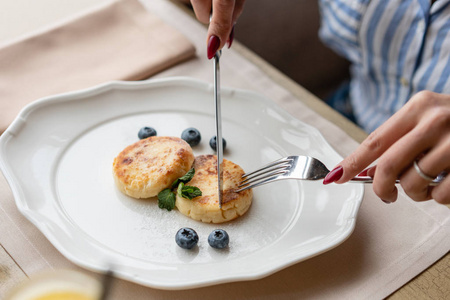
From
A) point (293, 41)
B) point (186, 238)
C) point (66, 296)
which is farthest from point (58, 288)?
point (293, 41)

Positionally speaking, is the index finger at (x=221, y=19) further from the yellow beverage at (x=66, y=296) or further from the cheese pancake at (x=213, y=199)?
the yellow beverage at (x=66, y=296)

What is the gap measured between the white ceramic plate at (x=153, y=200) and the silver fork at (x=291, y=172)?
0.07 metres

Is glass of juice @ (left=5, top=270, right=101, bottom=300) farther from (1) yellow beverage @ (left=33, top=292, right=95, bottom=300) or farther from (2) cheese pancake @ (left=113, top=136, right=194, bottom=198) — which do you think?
(2) cheese pancake @ (left=113, top=136, right=194, bottom=198)

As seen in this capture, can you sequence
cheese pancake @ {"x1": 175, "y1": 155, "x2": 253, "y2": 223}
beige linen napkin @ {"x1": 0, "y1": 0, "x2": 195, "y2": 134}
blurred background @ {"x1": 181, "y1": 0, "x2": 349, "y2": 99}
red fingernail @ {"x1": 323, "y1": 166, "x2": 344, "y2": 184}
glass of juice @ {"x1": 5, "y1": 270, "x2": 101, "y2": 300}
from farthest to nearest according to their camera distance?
blurred background @ {"x1": 181, "y1": 0, "x2": 349, "y2": 99} < beige linen napkin @ {"x1": 0, "y1": 0, "x2": 195, "y2": 134} < cheese pancake @ {"x1": 175, "y1": 155, "x2": 253, "y2": 223} < red fingernail @ {"x1": 323, "y1": 166, "x2": 344, "y2": 184} < glass of juice @ {"x1": 5, "y1": 270, "x2": 101, "y2": 300}

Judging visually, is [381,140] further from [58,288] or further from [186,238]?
[58,288]

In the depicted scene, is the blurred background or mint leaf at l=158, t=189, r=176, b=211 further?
the blurred background

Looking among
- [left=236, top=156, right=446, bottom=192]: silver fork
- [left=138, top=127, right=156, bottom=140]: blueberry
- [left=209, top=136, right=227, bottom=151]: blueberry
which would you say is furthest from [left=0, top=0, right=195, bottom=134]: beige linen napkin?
[left=236, top=156, right=446, bottom=192]: silver fork

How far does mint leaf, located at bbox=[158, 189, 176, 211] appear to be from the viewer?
1237 mm

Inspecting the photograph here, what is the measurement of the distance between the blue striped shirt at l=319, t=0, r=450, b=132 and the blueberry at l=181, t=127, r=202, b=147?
2.61 ft

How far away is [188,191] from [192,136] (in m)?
0.25

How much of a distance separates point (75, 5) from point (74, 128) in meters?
0.76

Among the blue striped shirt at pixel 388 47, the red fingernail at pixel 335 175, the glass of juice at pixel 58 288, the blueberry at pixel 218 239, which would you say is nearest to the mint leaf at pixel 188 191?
the blueberry at pixel 218 239

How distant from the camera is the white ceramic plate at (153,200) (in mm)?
1109

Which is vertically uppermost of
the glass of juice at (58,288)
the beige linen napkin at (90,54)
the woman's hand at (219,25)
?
the woman's hand at (219,25)
